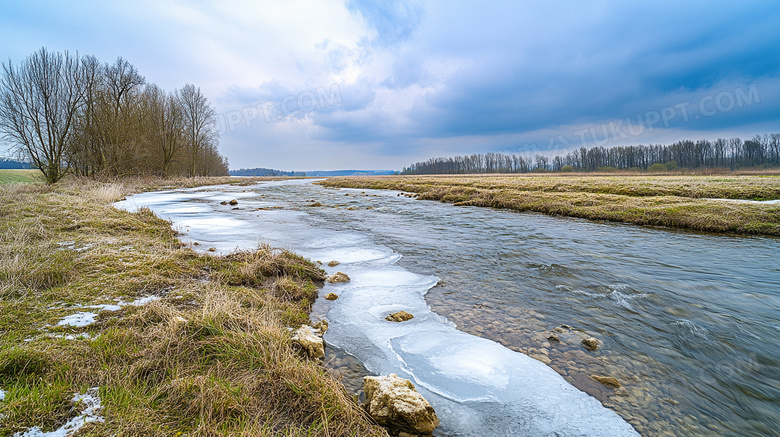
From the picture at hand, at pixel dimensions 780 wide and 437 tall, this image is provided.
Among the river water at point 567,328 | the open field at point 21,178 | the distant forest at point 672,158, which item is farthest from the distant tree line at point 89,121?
the distant forest at point 672,158

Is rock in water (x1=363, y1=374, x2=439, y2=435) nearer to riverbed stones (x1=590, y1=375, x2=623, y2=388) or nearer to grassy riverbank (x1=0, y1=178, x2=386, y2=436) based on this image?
grassy riverbank (x1=0, y1=178, x2=386, y2=436)

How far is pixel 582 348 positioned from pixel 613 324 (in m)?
1.11

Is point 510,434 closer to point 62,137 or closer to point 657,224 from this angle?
point 657,224

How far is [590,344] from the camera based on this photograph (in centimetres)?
407

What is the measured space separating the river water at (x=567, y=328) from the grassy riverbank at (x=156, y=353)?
0.85 m

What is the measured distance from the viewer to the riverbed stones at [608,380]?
3.35m

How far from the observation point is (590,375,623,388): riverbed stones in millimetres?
3348

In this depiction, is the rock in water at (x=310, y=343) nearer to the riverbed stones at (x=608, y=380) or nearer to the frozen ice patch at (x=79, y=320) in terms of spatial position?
the frozen ice patch at (x=79, y=320)

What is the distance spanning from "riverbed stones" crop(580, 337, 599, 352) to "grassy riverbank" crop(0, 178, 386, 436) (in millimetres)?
3065

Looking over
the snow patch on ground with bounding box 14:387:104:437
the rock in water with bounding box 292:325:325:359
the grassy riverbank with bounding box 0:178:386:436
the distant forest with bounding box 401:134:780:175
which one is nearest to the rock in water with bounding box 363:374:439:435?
the grassy riverbank with bounding box 0:178:386:436

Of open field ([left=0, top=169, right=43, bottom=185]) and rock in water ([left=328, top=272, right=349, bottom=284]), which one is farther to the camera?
open field ([left=0, top=169, right=43, bottom=185])

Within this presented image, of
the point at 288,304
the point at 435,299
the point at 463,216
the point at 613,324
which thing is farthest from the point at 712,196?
the point at 288,304

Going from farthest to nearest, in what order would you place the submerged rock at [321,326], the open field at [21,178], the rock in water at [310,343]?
the open field at [21,178] < the submerged rock at [321,326] < the rock in water at [310,343]

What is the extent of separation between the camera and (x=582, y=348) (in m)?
4.06
